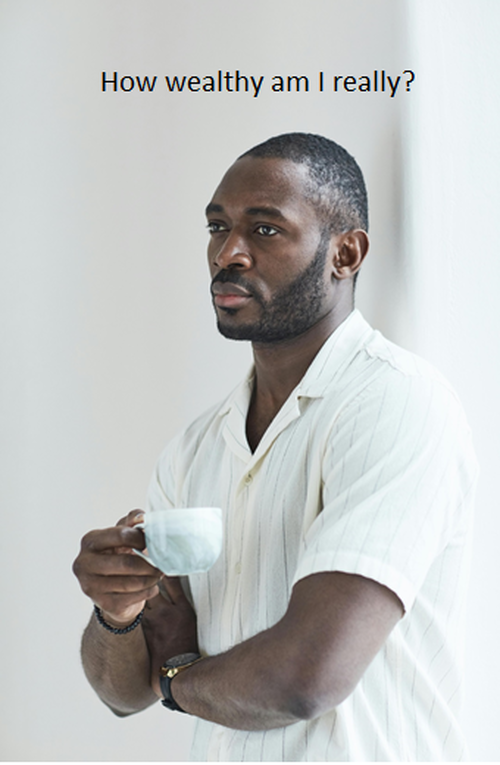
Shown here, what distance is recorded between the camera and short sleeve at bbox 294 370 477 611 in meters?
0.98

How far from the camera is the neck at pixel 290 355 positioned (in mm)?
1329

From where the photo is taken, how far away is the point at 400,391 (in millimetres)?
1102

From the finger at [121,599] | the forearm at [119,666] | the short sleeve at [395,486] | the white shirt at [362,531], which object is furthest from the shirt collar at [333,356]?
the forearm at [119,666]

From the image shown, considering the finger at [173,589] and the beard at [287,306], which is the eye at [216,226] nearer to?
the beard at [287,306]

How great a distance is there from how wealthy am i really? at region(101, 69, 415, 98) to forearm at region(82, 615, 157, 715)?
1.03 metres

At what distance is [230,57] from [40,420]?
2.89 ft

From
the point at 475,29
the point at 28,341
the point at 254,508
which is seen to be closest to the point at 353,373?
the point at 254,508

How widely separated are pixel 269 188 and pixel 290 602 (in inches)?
25.6

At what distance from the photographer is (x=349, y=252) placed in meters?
1.34

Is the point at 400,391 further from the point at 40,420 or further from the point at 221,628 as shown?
the point at 40,420

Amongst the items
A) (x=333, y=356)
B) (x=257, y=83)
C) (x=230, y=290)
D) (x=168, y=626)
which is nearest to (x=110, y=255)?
(x=257, y=83)

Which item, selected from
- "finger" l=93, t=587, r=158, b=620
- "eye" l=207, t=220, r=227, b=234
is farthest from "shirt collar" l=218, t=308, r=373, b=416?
"finger" l=93, t=587, r=158, b=620

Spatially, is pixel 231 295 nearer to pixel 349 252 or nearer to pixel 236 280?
pixel 236 280

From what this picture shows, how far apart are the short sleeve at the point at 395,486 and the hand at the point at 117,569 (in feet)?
0.77
